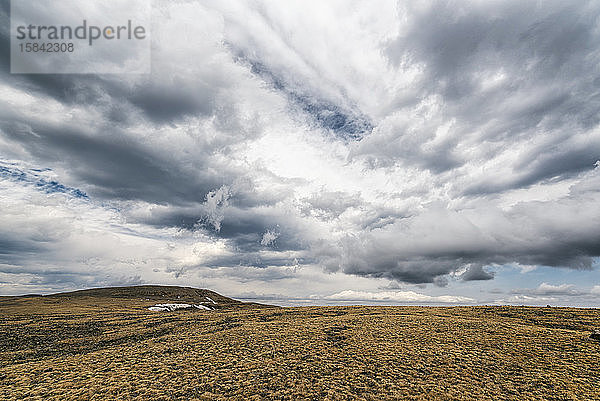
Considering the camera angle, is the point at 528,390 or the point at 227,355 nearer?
the point at 528,390

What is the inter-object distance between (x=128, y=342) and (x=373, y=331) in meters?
33.3

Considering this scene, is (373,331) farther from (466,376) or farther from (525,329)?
(525,329)

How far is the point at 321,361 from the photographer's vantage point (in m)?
30.3

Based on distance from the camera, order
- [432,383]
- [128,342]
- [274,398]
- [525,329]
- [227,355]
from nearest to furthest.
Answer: [274,398] < [432,383] < [227,355] < [525,329] < [128,342]

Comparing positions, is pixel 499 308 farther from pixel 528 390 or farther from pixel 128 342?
pixel 128 342

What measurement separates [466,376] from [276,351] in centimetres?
1850

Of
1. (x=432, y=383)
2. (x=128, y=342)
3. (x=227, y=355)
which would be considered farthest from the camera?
(x=128, y=342)

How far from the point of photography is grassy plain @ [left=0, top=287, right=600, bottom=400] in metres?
24.4

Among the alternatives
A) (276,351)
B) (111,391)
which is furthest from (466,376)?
(111,391)

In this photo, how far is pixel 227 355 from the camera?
33.8 meters

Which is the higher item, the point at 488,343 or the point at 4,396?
the point at 488,343

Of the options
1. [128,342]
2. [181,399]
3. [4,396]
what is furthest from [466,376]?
[128,342]

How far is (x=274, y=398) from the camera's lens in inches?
922

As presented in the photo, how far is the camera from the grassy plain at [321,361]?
2436cm
